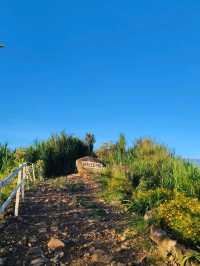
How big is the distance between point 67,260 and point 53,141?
22607 mm

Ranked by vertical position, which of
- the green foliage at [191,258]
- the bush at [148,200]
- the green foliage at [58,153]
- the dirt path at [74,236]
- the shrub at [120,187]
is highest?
the green foliage at [58,153]

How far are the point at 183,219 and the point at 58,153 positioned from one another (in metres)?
20.0

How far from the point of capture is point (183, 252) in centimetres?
856

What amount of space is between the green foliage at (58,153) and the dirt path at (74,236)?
14403 millimetres

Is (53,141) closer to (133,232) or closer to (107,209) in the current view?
(107,209)

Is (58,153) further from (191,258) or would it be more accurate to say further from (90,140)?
(191,258)

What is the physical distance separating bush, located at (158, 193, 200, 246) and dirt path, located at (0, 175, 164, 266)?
0.65 metres

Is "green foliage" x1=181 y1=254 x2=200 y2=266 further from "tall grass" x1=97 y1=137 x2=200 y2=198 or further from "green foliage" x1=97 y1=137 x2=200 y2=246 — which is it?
"tall grass" x1=97 y1=137 x2=200 y2=198

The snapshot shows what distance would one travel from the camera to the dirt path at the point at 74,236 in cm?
862

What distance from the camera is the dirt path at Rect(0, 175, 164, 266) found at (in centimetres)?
862

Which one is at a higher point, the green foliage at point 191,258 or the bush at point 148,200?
the bush at point 148,200

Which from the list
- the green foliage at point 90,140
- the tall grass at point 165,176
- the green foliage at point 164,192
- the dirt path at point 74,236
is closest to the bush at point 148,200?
the green foliage at point 164,192

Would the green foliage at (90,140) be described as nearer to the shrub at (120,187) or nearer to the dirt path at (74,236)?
the shrub at (120,187)

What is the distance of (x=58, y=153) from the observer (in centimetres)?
2938
